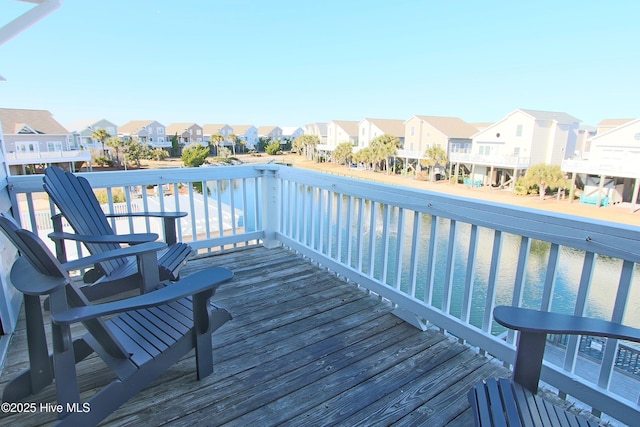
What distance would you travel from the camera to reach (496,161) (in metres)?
17.3

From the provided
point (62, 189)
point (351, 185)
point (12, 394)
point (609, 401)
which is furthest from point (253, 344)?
point (609, 401)

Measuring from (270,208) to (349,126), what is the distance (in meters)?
31.8

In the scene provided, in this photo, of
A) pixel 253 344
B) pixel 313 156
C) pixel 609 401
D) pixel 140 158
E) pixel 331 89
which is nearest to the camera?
pixel 609 401

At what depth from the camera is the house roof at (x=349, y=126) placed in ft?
A: 108

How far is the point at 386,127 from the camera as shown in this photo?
93.5ft

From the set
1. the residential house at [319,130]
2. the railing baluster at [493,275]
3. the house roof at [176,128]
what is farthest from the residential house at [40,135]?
the house roof at [176,128]

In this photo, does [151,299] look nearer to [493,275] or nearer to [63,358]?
[63,358]

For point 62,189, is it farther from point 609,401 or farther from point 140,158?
point 140,158

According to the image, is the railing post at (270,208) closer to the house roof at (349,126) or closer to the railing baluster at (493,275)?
the railing baluster at (493,275)

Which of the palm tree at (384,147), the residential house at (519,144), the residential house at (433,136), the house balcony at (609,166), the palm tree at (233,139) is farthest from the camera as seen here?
the palm tree at (233,139)

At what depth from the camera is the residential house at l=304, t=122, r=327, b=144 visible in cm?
3807

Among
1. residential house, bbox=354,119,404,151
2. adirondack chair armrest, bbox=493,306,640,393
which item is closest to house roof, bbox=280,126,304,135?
residential house, bbox=354,119,404,151

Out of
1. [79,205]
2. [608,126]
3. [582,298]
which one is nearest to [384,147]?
[608,126]

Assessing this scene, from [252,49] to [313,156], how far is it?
40.7 feet
